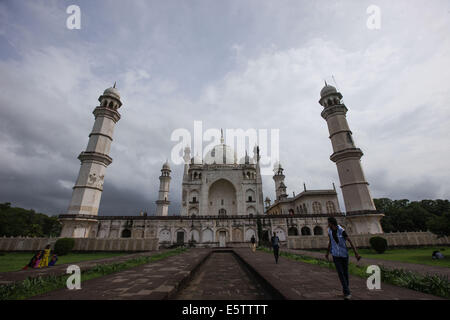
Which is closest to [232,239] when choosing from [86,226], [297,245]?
[297,245]

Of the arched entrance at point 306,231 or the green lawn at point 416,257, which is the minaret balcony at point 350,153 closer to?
the arched entrance at point 306,231

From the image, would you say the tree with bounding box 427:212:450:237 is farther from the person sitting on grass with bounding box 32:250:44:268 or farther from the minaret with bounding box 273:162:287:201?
the minaret with bounding box 273:162:287:201

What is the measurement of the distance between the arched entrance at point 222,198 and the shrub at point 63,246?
22753mm

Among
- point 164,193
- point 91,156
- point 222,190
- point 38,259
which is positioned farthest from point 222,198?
point 38,259

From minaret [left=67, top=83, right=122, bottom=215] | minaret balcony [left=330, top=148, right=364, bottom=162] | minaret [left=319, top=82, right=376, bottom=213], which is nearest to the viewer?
minaret [left=67, top=83, right=122, bottom=215]

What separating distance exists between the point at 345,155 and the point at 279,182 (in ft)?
73.4

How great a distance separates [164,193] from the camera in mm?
43031

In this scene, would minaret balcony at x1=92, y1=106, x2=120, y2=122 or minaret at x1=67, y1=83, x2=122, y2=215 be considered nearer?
minaret at x1=67, y1=83, x2=122, y2=215

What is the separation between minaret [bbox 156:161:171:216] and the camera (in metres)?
41.5

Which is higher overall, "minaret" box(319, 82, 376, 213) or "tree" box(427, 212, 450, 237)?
"minaret" box(319, 82, 376, 213)

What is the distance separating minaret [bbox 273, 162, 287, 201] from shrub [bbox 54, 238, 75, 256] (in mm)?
38185

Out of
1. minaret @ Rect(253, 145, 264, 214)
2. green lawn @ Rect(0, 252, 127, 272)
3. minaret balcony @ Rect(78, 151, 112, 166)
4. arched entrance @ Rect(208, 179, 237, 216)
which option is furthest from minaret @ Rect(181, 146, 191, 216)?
green lawn @ Rect(0, 252, 127, 272)

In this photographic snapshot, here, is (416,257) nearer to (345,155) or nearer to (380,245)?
(380,245)

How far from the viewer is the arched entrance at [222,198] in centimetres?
3905
